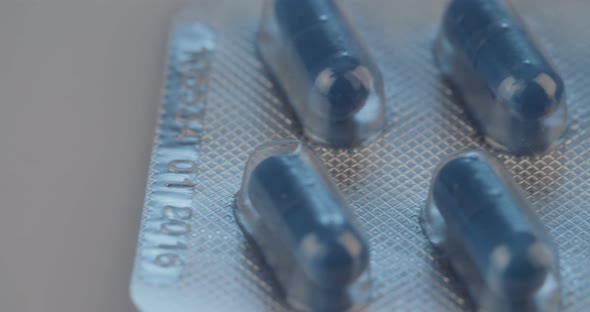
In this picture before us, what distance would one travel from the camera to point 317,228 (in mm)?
879

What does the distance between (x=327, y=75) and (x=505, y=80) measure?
192mm

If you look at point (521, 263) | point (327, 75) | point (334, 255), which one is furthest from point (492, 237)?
point (327, 75)

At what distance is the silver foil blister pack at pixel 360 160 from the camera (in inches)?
36.5

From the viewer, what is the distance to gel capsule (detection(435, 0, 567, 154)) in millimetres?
1002

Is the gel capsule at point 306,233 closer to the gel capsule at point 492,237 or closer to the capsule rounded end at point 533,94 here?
the gel capsule at point 492,237

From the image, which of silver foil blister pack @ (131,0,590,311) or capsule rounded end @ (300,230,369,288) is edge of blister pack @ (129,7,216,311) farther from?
capsule rounded end @ (300,230,369,288)

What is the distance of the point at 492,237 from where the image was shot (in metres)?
0.88

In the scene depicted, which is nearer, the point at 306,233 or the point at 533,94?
the point at 306,233

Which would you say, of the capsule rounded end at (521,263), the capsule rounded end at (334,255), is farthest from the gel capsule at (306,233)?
the capsule rounded end at (521,263)

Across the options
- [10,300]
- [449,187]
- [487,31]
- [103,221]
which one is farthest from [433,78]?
[10,300]

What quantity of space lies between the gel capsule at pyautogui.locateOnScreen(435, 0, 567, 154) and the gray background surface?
1.22 ft

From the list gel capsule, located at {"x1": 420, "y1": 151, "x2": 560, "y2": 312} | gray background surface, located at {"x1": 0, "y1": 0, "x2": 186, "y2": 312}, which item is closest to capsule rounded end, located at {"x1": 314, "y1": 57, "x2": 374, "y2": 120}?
gel capsule, located at {"x1": 420, "y1": 151, "x2": 560, "y2": 312}

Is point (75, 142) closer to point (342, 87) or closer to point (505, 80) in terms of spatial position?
point (342, 87)

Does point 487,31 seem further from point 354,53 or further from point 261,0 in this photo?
point 261,0
